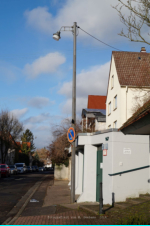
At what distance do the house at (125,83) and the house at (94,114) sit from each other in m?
3.10

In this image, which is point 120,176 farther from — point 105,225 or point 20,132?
point 20,132

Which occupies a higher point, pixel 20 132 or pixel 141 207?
pixel 20 132

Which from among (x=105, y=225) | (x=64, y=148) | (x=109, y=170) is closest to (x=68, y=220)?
(x=105, y=225)

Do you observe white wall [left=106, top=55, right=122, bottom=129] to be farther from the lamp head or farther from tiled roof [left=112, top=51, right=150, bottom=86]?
the lamp head

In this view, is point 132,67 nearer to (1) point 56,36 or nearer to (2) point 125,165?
(1) point 56,36

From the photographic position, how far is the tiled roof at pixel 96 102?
4606 cm

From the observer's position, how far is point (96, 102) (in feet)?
155

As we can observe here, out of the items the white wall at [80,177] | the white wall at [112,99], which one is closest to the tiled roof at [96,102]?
the white wall at [112,99]

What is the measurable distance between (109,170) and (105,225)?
3693mm

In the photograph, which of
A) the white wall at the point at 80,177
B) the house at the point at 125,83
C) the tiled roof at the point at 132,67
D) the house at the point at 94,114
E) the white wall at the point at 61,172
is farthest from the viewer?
the house at the point at 94,114

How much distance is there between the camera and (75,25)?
1267 centimetres

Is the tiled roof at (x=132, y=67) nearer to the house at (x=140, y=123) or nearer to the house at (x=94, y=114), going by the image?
the house at (x=94, y=114)

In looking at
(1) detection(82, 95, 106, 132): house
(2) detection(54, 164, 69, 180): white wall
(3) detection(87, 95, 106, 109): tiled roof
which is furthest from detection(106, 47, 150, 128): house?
(3) detection(87, 95, 106, 109): tiled roof

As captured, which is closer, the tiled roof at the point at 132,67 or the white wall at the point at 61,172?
the tiled roof at the point at 132,67
